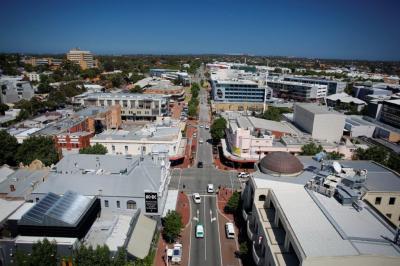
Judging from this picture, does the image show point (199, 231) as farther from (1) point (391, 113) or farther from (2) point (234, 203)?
(1) point (391, 113)

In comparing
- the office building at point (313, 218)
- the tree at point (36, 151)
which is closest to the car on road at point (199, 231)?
the office building at point (313, 218)

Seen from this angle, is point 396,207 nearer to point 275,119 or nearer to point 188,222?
point 188,222

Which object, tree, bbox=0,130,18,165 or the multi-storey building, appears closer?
tree, bbox=0,130,18,165

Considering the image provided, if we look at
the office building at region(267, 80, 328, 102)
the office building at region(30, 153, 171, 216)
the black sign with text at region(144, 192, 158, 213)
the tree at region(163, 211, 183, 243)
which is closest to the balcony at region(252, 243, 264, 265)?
the tree at region(163, 211, 183, 243)

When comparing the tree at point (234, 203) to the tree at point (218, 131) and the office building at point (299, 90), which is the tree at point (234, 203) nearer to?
the tree at point (218, 131)

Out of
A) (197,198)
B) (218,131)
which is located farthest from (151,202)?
(218,131)

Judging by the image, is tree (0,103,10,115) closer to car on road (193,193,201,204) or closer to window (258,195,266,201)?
car on road (193,193,201,204)
